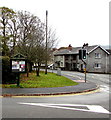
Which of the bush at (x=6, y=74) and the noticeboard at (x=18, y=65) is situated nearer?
the noticeboard at (x=18, y=65)

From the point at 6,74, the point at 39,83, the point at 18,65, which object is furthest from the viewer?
the point at 39,83

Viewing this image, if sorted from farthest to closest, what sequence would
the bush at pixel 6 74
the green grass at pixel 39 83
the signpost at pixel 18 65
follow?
1. the bush at pixel 6 74
2. the green grass at pixel 39 83
3. the signpost at pixel 18 65

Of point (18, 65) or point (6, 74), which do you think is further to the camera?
point (6, 74)

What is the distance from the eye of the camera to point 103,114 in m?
7.12

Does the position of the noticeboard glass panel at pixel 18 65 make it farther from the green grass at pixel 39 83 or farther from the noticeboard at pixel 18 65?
the green grass at pixel 39 83

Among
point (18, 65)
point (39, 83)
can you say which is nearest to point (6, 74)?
point (18, 65)

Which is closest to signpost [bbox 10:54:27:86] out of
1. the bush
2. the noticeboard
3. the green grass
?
the noticeboard

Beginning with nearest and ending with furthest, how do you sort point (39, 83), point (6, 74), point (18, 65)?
point (18, 65), point (6, 74), point (39, 83)

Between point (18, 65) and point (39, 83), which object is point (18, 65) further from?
point (39, 83)

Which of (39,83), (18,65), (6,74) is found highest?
(18,65)

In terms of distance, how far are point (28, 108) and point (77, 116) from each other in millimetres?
2166

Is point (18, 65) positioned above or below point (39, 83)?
above

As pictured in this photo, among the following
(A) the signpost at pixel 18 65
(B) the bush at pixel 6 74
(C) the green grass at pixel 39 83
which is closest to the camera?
(A) the signpost at pixel 18 65

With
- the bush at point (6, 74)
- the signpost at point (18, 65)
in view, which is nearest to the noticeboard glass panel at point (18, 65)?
the signpost at point (18, 65)
